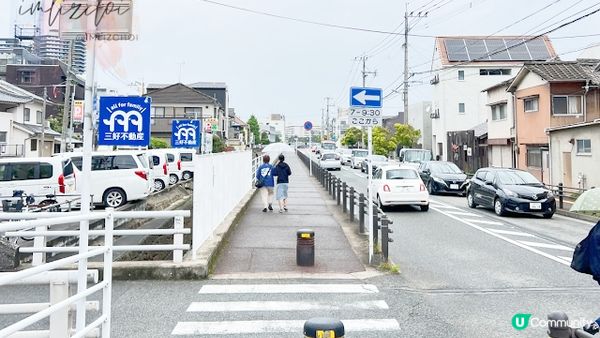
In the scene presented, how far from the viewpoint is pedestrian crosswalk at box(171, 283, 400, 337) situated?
5.00 meters

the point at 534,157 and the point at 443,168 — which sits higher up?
the point at 534,157

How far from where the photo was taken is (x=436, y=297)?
6.22 m

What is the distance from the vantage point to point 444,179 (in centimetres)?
2198

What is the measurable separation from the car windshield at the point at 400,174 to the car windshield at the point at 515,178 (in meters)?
2.96

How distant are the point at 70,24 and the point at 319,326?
474 cm

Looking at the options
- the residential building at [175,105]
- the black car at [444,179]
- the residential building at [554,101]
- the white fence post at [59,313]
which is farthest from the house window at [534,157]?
the residential building at [175,105]

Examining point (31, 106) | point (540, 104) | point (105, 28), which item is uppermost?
point (31, 106)

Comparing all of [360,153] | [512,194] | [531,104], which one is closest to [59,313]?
[512,194]

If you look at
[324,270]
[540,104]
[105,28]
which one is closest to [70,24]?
[105,28]

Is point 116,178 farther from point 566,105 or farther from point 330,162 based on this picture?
point 330,162

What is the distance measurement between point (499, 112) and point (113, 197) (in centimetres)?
2501

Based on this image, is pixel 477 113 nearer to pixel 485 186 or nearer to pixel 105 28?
pixel 485 186

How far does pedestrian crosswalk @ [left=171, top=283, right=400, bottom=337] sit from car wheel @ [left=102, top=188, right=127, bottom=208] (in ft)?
39.0

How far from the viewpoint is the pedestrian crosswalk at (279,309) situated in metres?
5.00
